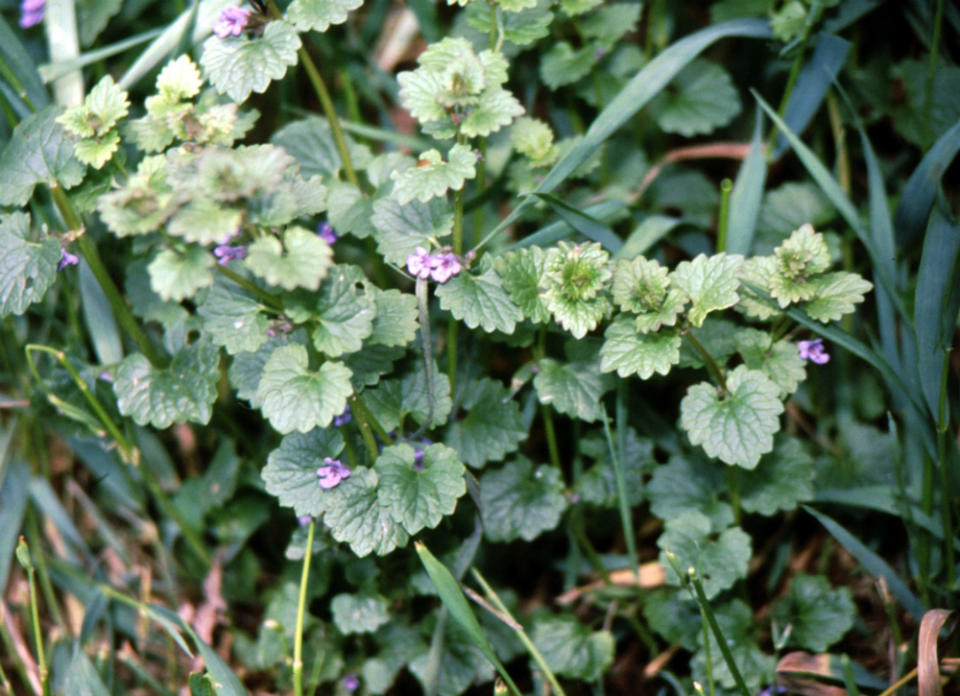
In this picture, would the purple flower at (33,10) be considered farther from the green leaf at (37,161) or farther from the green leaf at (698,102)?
the green leaf at (698,102)

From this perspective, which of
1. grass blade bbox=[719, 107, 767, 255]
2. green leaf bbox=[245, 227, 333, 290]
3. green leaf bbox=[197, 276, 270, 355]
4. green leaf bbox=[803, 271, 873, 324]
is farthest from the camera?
grass blade bbox=[719, 107, 767, 255]

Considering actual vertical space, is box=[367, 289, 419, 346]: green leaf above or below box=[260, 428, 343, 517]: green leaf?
above

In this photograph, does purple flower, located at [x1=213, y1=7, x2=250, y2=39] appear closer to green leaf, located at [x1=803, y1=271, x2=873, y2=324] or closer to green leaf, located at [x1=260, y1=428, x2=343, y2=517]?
green leaf, located at [x1=260, y1=428, x2=343, y2=517]

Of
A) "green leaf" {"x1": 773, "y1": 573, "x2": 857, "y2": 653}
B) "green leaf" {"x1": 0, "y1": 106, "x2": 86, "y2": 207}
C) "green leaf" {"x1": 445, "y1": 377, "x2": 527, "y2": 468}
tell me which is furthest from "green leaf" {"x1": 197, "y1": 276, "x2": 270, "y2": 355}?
"green leaf" {"x1": 773, "y1": 573, "x2": 857, "y2": 653}

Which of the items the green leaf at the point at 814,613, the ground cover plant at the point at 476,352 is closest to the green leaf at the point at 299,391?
the ground cover plant at the point at 476,352

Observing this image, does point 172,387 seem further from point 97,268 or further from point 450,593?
point 450,593

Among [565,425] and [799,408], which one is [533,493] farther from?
[799,408]
